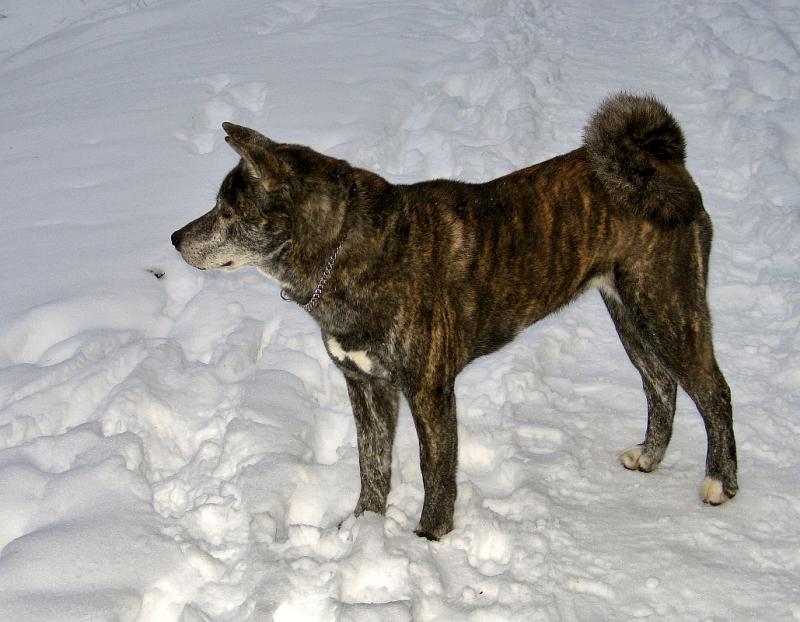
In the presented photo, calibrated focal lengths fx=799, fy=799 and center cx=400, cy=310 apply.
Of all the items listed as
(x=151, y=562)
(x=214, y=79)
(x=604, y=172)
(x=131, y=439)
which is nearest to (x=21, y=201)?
(x=214, y=79)

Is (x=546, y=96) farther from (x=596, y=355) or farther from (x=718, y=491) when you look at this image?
(x=718, y=491)

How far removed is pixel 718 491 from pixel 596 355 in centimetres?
142

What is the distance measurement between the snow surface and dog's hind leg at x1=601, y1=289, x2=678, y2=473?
0.38ft

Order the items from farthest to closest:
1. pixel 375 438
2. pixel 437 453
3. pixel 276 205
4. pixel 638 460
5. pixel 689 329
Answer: pixel 638 460, pixel 375 438, pixel 689 329, pixel 437 453, pixel 276 205

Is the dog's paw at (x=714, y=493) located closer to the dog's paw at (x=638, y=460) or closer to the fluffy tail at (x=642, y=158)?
the dog's paw at (x=638, y=460)

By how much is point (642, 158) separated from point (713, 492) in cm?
163

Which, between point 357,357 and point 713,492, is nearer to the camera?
Answer: point 357,357

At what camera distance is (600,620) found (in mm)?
3129

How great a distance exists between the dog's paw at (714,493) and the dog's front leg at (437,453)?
48.9 inches

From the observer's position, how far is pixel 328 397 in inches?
190

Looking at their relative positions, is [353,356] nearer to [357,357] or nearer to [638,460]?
[357,357]

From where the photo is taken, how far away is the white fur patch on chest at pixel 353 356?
3469mm

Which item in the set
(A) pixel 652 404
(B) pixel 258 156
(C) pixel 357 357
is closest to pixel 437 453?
(C) pixel 357 357

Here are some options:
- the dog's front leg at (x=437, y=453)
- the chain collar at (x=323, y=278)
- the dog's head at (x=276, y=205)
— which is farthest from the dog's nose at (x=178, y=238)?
the dog's front leg at (x=437, y=453)
